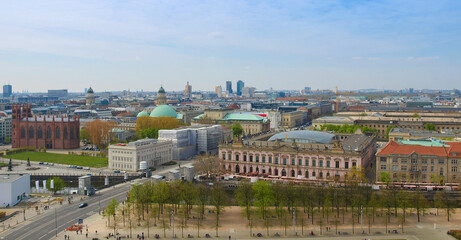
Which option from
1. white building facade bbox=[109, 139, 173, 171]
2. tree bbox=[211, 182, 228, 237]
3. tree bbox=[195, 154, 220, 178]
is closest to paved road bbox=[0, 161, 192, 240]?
tree bbox=[195, 154, 220, 178]

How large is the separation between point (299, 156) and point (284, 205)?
74.7ft

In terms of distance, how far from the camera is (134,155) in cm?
10494

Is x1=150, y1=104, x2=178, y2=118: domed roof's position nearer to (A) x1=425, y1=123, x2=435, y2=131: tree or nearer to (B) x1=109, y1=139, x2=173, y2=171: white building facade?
(B) x1=109, y1=139, x2=173, y2=171: white building facade

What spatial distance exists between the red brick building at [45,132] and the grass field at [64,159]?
1006 centimetres

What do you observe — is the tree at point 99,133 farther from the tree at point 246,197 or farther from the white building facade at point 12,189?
the tree at point 246,197

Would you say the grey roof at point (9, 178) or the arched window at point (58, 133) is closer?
A: the grey roof at point (9, 178)

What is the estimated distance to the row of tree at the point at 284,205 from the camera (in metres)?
64.8

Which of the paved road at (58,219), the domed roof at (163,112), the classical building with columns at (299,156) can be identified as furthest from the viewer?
the domed roof at (163,112)

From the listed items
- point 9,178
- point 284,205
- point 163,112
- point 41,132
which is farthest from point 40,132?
point 284,205

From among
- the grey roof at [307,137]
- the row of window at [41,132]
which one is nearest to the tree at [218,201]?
the grey roof at [307,137]

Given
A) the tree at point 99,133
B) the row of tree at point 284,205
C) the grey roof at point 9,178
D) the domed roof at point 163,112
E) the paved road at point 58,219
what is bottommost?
the paved road at point 58,219

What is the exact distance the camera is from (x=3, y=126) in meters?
163

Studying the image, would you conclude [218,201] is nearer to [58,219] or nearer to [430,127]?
[58,219]

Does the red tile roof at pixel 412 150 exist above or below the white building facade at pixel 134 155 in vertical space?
above
